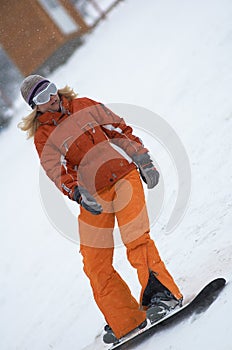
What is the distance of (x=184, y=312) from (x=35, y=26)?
14.1 metres

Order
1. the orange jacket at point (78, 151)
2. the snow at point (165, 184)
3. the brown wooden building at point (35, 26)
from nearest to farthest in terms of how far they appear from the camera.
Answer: the orange jacket at point (78, 151)
the snow at point (165, 184)
the brown wooden building at point (35, 26)

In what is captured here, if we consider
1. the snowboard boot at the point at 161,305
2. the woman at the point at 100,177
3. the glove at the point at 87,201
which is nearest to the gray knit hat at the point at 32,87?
the woman at the point at 100,177

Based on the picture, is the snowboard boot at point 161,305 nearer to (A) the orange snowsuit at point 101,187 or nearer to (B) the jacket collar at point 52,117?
(A) the orange snowsuit at point 101,187

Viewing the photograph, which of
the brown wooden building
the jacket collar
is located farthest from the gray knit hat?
Result: the brown wooden building

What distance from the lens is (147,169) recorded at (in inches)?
160

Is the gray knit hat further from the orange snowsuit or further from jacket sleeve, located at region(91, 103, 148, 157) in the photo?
jacket sleeve, located at region(91, 103, 148, 157)

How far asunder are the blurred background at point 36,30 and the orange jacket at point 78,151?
39.9 ft

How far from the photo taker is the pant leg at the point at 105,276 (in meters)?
3.99

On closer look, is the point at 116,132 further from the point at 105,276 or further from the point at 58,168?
the point at 105,276

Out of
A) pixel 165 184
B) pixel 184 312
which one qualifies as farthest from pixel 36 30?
pixel 184 312

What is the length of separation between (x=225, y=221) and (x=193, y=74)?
5.08m

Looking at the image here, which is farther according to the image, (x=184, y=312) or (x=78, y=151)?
(x=78, y=151)

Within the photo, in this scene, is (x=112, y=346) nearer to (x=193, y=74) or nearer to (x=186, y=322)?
(x=186, y=322)

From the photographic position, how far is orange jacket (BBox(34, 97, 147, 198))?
397 cm
